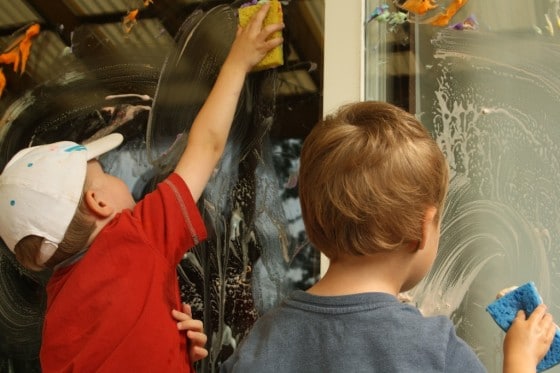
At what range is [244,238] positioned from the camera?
1.18m

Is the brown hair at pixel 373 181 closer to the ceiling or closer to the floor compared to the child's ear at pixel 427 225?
closer to the ceiling

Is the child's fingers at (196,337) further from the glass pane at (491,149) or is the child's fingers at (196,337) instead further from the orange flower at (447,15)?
the orange flower at (447,15)

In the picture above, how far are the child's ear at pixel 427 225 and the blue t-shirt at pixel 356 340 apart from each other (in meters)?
0.07

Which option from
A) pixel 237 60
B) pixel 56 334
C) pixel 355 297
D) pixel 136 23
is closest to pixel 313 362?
pixel 355 297

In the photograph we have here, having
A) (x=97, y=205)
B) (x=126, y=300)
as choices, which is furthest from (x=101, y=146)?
(x=126, y=300)

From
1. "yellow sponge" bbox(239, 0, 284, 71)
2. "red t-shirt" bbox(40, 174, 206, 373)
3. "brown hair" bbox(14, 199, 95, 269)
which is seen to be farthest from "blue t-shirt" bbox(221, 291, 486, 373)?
"yellow sponge" bbox(239, 0, 284, 71)

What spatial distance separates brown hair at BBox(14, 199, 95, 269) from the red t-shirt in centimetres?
2

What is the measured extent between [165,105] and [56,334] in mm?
466

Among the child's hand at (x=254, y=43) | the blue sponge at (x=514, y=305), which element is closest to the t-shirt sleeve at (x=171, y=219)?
the child's hand at (x=254, y=43)

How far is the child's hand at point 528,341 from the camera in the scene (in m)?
0.76

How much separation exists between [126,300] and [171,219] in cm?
13

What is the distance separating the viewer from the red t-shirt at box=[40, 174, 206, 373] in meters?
0.96

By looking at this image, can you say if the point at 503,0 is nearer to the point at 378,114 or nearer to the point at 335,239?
the point at 378,114

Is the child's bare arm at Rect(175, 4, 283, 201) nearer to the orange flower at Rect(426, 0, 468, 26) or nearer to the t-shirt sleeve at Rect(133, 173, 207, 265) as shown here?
the t-shirt sleeve at Rect(133, 173, 207, 265)
